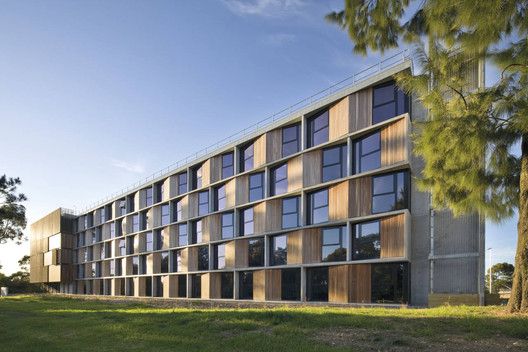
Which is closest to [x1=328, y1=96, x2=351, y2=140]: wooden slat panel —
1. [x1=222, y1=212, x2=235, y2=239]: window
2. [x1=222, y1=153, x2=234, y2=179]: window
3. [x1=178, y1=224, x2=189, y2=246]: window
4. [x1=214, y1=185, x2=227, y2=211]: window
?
[x1=222, y1=153, x2=234, y2=179]: window

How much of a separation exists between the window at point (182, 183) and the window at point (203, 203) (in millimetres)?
3108

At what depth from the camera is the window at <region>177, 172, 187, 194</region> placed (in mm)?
41634

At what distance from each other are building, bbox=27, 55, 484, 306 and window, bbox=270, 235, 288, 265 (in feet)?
0.33

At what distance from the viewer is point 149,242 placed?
151 feet

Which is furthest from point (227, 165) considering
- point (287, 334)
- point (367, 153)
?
point (287, 334)

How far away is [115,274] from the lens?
5288 cm

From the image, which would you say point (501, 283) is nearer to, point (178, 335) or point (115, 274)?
point (115, 274)

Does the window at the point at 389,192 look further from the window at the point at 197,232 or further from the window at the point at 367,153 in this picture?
the window at the point at 197,232

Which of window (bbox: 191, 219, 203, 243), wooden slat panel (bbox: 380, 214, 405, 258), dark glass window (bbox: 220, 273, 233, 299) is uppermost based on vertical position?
wooden slat panel (bbox: 380, 214, 405, 258)

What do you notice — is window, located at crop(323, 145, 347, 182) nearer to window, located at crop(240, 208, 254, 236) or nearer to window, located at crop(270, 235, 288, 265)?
window, located at crop(270, 235, 288, 265)

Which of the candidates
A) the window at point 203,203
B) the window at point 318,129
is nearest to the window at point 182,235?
the window at point 203,203

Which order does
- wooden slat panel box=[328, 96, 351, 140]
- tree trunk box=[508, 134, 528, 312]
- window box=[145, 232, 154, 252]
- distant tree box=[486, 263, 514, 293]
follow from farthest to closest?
distant tree box=[486, 263, 514, 293], window box=[145, 232, 154, 252], wooden slat panel box=[328, 96, 351, 140], tree trunk box=[508, 134, 528, 312]

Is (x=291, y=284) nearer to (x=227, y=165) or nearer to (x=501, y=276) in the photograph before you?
(x=227, y=165)

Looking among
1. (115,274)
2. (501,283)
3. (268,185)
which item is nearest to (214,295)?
(268,185)
